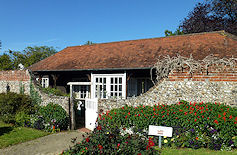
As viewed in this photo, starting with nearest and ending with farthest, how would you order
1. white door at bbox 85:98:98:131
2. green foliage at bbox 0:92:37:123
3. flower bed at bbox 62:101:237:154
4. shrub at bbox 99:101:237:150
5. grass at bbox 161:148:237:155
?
flower bed at bbox 62:101:237:154
grass at bbox 161:148:237:155
shrub at bbox 99:101:237:150
white door at bbox 85:98:98:131
green foliage at bbox 0:92:37:123

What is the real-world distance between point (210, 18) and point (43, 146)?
2216cm

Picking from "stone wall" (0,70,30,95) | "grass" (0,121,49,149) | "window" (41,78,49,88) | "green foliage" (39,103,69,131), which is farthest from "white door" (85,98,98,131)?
"window" (41,78,49,88)

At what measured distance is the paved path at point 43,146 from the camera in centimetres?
631

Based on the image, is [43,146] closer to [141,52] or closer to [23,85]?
[23,85]

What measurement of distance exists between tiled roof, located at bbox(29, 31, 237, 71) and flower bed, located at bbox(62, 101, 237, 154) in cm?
446

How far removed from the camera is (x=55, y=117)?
8641 millimetres

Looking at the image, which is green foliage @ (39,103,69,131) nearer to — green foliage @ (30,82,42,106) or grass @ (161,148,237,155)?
green foliage @ (30,82,42,106)

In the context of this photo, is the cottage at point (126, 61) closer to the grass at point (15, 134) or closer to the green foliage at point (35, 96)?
the green foliage at point (35, 96)

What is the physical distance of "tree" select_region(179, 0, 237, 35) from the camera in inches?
838

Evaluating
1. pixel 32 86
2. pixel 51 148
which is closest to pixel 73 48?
pixel 32 86

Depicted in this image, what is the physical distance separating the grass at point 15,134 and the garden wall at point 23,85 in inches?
61.5

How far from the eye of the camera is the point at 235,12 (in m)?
22.1

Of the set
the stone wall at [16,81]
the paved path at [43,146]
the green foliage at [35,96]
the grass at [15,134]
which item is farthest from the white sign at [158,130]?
the stone wall at [16,81]

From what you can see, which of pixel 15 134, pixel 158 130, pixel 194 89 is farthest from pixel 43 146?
pixel 194 89
